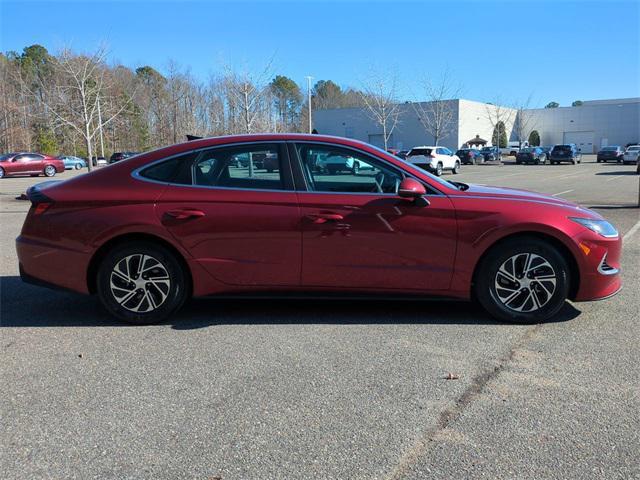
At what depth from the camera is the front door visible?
4559 millimetres

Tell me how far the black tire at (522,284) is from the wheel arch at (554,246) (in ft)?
0.07

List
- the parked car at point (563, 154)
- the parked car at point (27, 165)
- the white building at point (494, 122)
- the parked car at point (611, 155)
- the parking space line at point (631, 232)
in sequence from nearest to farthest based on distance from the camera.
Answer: the parking space line at point (631, 232)
the parked car at point (27, 165)
the parked car at point (611, 155)
the parked car at point (563, 154)
the white building at point (494, 122)

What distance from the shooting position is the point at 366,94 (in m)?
58.4

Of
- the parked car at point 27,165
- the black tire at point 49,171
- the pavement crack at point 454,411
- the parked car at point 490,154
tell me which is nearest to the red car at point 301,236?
the pavement crack at point 454,411

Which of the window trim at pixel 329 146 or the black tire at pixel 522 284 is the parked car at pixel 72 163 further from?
the black tire at pixel 522 284

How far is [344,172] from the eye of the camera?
474cm

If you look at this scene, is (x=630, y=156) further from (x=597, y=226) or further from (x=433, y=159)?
(x=597, y=226)

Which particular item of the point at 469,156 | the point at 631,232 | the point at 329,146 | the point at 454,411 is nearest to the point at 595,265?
the point at 454,411

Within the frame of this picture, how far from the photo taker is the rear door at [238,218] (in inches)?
181

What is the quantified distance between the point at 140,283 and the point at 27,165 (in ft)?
114

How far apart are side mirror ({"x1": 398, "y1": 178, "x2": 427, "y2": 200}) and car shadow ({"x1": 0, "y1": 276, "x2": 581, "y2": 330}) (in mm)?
962

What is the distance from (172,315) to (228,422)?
2.06 m

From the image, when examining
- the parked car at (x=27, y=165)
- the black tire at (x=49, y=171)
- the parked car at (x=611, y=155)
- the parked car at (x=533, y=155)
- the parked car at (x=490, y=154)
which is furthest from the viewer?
the parked car at (x=490, y=154)

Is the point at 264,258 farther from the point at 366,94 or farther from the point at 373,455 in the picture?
the point at 366,94
